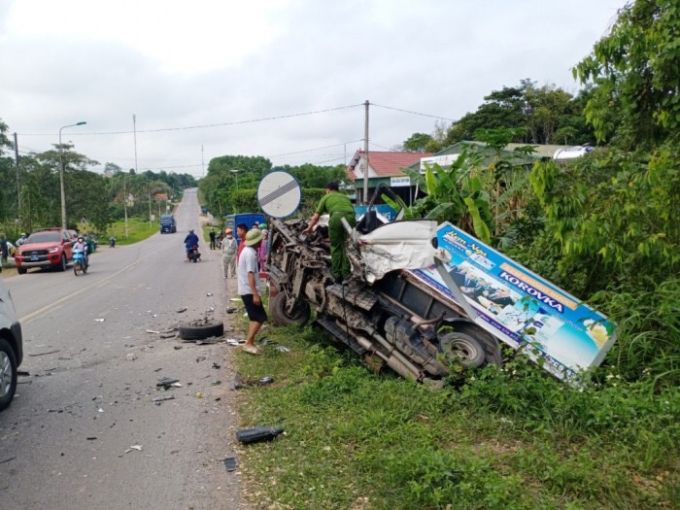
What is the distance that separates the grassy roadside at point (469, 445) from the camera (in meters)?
3.54

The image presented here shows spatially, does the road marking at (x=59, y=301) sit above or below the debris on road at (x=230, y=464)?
below

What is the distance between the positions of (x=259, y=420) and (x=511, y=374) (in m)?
2.36

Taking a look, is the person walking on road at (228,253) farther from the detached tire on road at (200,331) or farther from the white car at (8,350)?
the white car at (8,350)

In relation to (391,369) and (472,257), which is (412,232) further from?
(391,369)

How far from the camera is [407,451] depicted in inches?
163

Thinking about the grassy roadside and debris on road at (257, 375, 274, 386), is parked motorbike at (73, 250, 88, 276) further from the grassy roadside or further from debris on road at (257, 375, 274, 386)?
the grassy roadside

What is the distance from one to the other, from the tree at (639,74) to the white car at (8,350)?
6.38 m

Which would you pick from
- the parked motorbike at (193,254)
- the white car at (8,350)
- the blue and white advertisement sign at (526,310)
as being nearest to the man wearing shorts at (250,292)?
the white car at (8,350)

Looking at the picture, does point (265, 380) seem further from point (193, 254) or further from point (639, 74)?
point (193, 254)

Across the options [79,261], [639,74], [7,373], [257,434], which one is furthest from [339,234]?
Result: [79,261]

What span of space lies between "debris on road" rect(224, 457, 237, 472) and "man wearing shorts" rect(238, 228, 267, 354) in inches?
125

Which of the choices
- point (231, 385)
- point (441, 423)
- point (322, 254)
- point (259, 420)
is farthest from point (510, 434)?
point (322, 254)

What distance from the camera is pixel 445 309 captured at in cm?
608

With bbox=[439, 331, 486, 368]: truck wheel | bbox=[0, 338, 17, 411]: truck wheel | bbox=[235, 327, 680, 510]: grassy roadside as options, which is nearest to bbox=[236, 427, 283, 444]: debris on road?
bbox=[235, 327, 680, 510]: grassy roadside
